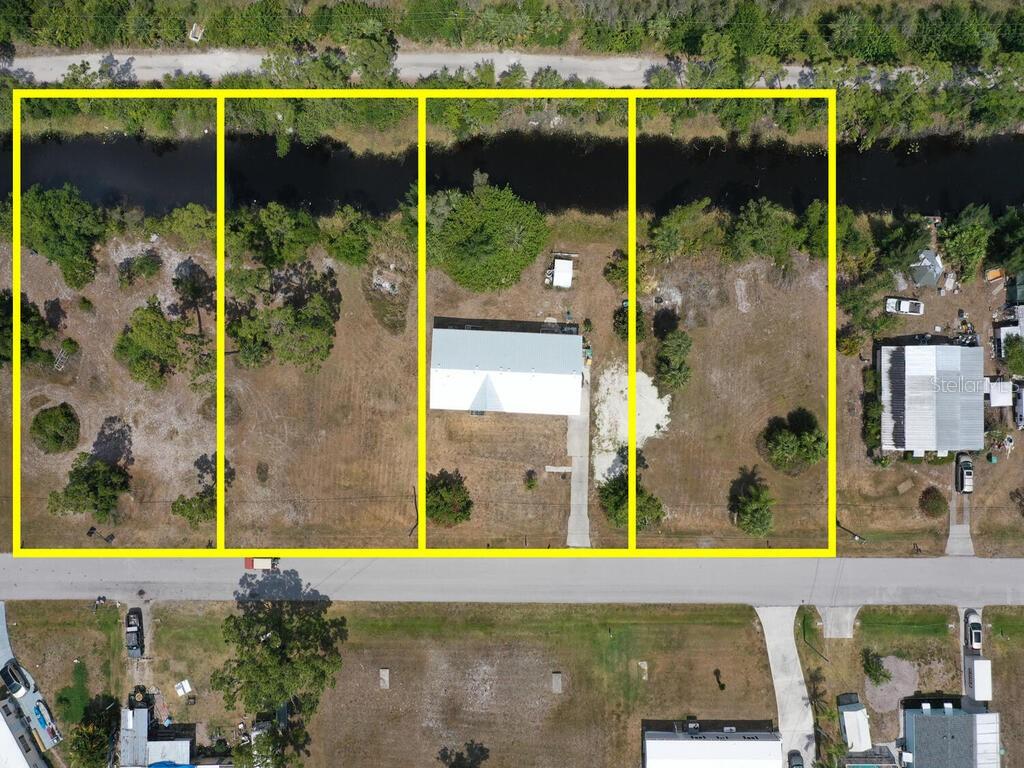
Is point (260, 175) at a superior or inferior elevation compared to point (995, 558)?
superior

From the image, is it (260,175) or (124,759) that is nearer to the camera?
(124,759)

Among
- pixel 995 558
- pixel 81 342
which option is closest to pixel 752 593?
pixel 995 558

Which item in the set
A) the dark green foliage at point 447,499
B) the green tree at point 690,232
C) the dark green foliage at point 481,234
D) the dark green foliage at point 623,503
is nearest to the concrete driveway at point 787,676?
the dark green foliage at point 623,503

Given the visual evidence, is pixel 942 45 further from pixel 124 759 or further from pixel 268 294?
pixel 124 759

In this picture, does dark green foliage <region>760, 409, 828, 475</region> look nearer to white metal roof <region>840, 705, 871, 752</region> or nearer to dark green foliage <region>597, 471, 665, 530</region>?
dark green foliage <region>597, 471, 665, 530</region>

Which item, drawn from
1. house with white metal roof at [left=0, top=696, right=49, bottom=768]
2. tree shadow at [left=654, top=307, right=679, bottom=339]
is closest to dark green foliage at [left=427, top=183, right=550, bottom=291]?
tree shadow at [left=654, top=307, right=679, bottom=339]

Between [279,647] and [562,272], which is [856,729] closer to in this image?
[562,272]

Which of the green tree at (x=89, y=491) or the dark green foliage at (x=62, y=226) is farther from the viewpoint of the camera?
the dark green foliage at (x=62, y=226)

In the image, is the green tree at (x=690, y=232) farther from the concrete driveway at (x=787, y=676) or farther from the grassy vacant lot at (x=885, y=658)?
the grassy vacant lot at (x=885, y=658)
